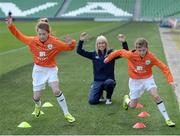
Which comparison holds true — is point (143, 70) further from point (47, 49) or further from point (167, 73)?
point (47, 49)

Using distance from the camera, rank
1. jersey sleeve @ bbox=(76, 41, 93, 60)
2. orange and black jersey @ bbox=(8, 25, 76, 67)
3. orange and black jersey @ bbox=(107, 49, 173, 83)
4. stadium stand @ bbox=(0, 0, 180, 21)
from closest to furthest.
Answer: orange and black jersey @ bbox=(107, 49, 173, 83), orange and black jersey @ bbox=(8, 25, 76, 67), jersey sleeve @ bbox=(76, 41, 93, 60), stadium stand @ bbox=(0, 0, 180, 21)

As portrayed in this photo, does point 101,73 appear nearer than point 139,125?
No

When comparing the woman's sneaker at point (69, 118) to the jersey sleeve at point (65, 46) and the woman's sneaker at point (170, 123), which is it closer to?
the jersey sleeve at point (65, 46)

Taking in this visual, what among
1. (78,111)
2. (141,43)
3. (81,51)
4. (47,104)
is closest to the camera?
(141,43)

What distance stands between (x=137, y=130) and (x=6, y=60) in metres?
12.4

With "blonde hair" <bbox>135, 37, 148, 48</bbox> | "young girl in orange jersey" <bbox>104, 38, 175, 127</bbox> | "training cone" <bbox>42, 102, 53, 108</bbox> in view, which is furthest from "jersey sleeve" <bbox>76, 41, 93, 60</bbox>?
"blonde hair" <bbox>135, 37, 148, 48</bbox>

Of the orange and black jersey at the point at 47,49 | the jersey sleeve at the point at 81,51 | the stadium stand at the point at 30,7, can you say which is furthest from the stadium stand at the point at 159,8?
the orange and black jersey at the point at 47,49

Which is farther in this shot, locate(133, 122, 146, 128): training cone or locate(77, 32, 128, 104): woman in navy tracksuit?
locate(77, 32, 128, 104): woman in navy tracksuit

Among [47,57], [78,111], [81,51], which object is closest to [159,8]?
[81,51]

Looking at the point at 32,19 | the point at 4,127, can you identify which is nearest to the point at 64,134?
the point at 4,127

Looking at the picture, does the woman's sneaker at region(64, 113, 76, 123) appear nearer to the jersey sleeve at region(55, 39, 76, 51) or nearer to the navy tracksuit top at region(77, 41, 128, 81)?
the jersey sleeve at region(55, 39, 76, 51)

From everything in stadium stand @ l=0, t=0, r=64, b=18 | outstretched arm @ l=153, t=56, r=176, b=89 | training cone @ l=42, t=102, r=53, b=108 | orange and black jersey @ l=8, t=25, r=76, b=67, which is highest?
orange and black jersey @ l=8, t=25, r=76, b=67

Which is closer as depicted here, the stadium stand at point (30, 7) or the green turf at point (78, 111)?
the green turf at point (78, 111)

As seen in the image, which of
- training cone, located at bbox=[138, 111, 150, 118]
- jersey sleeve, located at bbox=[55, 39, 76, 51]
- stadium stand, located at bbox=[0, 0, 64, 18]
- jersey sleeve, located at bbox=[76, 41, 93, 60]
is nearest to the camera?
jersey sleeve, located at bbox=[55, 39, 76, 51]
